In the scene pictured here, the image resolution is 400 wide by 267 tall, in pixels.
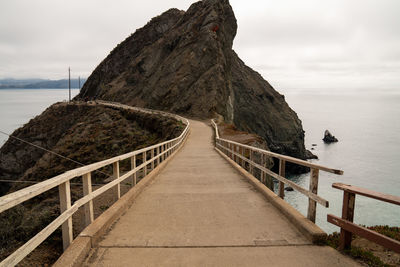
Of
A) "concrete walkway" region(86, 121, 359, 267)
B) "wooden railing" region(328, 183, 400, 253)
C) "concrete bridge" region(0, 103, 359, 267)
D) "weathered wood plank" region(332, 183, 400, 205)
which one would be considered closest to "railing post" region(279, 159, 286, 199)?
"concrete bridge" region(0, 103, 359, 267)

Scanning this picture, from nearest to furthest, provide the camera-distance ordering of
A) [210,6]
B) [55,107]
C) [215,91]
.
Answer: [215,91] → [55,107] → [210,6]

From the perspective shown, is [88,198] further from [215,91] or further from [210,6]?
[210,6]

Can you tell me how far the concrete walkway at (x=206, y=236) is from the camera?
389 cm

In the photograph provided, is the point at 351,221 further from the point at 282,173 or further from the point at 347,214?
the point at 282,173

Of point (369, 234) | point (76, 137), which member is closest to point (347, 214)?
point (369, 234)

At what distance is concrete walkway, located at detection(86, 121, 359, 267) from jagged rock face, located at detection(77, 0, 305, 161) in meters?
46.3

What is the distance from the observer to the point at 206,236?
4672mm

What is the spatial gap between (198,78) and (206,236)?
56061 mm

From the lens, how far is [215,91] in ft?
180

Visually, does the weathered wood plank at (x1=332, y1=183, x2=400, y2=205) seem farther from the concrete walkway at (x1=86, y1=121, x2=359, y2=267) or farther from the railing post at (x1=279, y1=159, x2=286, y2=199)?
the railing post at (x1=279, y1=159, x2=286, y2=199)

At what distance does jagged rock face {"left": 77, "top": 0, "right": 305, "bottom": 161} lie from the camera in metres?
57.8

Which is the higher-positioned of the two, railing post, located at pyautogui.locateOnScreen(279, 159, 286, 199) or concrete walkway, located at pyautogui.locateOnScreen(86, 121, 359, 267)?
railing post, located at pyautogui.locateOnScreen(279, 159, 286, 199)

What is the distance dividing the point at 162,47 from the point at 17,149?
41898 mm

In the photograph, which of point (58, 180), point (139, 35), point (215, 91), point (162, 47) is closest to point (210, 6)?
point (162, 47)
